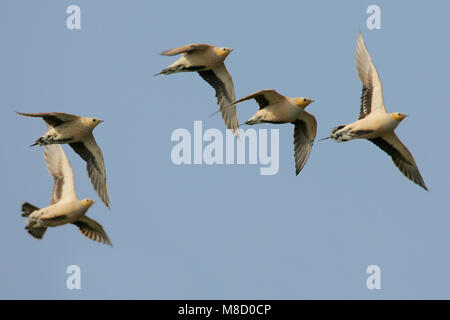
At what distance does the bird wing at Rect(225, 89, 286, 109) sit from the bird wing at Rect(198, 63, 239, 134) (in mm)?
2877

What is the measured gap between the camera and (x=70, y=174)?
31984 mm

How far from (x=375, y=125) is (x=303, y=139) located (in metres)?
3.03

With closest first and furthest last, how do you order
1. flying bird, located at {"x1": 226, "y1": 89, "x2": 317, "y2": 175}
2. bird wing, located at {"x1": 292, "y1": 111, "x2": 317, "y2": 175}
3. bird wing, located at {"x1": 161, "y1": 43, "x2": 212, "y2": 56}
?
flying bird, located at {"x1": 226, "y1": 89, "x2": 317, "y2": 175}
bird wing, located at {"x1": 161, "y1": 43, "x2": 212, "y2": 56}
bird wing, located at {"x1": 292, "y1": 111, "x2": 317, "y2": 175}

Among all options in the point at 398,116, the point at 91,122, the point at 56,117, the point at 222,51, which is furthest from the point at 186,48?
the point at 398,116

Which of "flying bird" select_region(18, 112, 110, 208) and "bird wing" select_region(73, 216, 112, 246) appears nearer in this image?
"flying bird" select_region(18, 112, 110, 208)

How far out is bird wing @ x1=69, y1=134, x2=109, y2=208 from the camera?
32.1 m

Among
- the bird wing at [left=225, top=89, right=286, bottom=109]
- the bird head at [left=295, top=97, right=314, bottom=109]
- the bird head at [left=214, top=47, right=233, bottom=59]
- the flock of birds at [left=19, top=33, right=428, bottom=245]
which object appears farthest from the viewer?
the bird head at [left=214, top=47, right=233, bottom=59]

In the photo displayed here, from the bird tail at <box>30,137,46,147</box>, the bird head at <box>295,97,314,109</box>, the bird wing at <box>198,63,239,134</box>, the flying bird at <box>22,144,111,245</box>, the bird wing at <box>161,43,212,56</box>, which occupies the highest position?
the bird wing at <box>161,43,212,56</box>

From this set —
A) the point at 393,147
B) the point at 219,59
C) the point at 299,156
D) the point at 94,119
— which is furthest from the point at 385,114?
the point at 94,119

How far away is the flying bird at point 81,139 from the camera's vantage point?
3098cm

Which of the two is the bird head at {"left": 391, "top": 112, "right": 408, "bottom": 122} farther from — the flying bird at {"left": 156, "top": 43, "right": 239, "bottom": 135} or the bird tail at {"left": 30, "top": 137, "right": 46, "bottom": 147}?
the bird tail at {"left": 30, "top": 137, "right": 46, "bottom": 147}

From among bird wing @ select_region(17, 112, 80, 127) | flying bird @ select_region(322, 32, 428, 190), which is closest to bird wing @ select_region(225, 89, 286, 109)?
flying bird @ select_region(322, 32, 428, 190)

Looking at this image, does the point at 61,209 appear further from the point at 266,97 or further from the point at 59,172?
the point at 266,97
